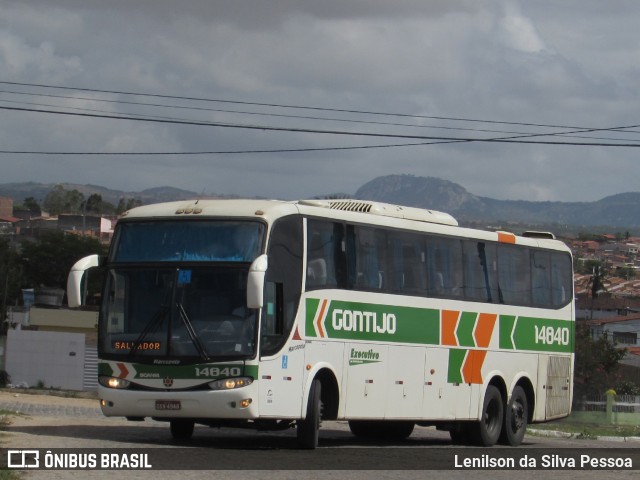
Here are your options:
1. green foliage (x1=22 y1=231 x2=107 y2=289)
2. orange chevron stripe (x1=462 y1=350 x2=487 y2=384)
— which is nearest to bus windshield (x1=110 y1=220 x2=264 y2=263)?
orange chevron stripe (x1=462 y1=350 x2=487 y2=384)

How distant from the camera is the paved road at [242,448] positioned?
1413 centimetres

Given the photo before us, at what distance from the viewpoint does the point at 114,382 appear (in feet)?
55.4

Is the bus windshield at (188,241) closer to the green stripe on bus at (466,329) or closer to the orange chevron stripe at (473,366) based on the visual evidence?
the green stripe on bus at (466,329)

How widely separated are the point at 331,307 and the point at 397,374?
2.21 m

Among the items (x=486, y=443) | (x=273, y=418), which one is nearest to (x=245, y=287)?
(x=273, y=418)

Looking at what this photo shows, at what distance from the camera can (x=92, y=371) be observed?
189 ft

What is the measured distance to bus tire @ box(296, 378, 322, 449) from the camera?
1727 centimetres

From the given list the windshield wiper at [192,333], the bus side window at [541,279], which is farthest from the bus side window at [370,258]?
the bus side window at [541,279]

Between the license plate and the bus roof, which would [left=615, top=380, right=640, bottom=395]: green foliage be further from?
the license plate

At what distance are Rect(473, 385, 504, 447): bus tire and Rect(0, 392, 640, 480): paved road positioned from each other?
2.02ft

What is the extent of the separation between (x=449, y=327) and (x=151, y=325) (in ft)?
20.2

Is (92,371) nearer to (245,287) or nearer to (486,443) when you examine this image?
(486,443)

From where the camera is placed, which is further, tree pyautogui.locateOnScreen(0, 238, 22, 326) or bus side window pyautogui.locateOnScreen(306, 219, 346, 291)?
tree pyautogui.locateOnScreen(0, 238, 22, 326)

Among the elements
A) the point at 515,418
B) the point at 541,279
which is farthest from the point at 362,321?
the point at 541,279
